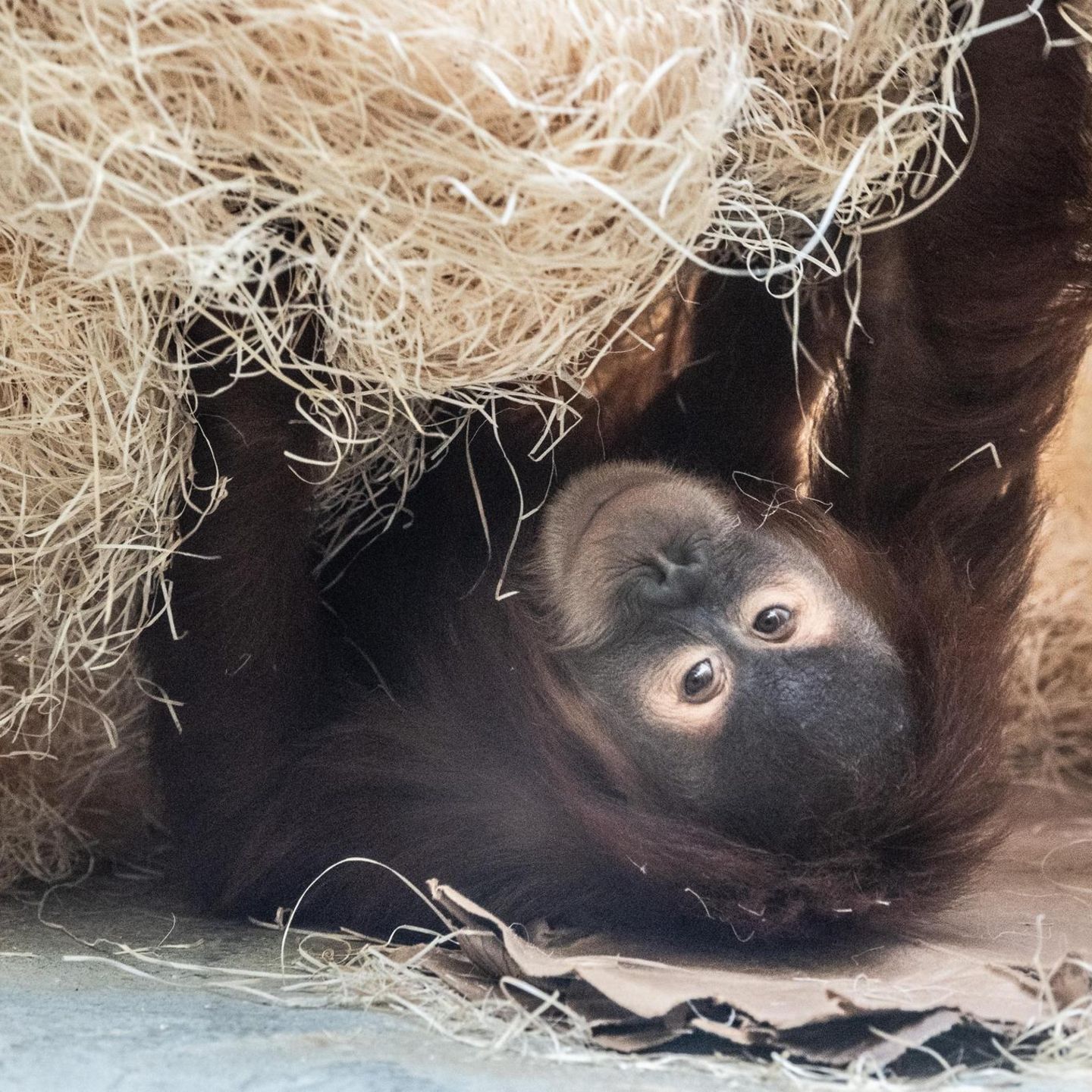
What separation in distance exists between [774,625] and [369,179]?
3.36 feet

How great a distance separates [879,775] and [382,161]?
1.16 metres

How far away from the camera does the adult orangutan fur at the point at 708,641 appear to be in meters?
1.96

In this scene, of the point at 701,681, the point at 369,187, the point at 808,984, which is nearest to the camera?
the point at 369,187

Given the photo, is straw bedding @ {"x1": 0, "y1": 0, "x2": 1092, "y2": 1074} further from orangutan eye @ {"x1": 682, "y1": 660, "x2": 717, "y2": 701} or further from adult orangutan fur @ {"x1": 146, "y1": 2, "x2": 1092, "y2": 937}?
orangutan eye @ {"x1": 682, "y1": 660, "x2": 717, "y2": 701}

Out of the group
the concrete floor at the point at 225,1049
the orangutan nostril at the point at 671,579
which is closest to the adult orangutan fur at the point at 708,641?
the orangutan nostril at the point at 671,579

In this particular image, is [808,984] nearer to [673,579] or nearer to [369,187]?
[673,579]

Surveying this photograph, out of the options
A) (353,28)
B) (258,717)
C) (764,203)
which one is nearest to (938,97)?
(764,203)

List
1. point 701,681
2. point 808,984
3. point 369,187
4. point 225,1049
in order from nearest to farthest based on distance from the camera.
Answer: point 369,187, point 225,1049, point 808,984, point 701,681

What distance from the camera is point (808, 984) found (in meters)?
1.66

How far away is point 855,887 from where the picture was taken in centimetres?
189

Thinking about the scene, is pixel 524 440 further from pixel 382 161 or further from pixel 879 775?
pixel 382 161

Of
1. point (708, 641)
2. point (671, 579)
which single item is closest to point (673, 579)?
point (671, 579)

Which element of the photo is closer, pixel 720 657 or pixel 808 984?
pixel 808 984

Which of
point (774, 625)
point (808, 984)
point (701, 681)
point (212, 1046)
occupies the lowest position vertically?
point (212, 1046)
